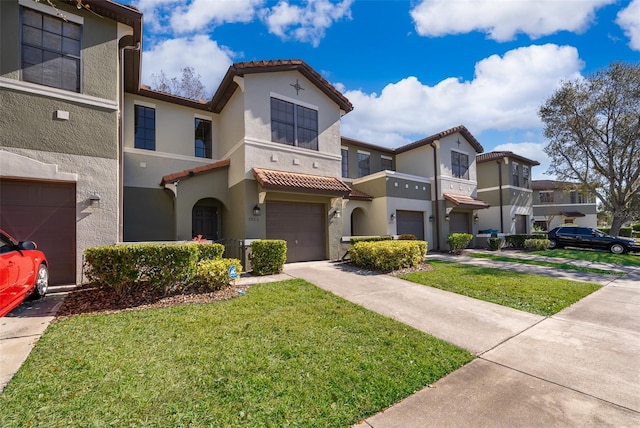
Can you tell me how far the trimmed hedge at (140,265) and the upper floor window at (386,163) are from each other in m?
16.1

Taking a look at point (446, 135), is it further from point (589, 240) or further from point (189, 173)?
point (189, 173)

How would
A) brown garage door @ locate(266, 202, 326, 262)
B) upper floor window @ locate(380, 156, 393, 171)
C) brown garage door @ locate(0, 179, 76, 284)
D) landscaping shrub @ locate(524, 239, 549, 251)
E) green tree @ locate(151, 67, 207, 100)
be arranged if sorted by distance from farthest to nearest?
green tree @ locate(151, 67, 207, 100), upper floor window @ locate(380, 156, 393, 171), landscaping shrub @ locate(524, 239, 549, 251), brown garage door @ locate(266, 202, 326, 262), brown garage door @ locate(0, 179, 76, 284)

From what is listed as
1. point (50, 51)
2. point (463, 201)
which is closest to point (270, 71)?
point (50, 51)

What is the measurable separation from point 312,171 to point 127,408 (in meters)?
10.5

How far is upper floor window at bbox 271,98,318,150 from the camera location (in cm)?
1181

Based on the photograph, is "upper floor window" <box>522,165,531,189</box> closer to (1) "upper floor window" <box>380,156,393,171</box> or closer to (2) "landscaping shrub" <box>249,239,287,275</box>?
(1) "upper floor window" <box>380,156,393,171</box>

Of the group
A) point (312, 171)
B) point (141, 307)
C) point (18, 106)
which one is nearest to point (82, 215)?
point (18, 106)

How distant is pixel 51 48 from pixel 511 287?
14379 millimetres

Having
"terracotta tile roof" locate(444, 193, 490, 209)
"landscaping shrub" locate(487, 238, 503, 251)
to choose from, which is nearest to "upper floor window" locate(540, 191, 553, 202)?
"landscaping shrub" locate(487, 238, 503, 251)

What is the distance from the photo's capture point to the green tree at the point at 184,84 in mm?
21625

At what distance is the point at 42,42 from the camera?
24.7ft

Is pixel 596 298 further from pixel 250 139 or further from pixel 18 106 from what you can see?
pixel 18 106

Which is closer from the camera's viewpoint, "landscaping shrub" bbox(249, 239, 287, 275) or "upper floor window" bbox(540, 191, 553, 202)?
"landscaping shrub" bbox(249, 239, 287, 275)

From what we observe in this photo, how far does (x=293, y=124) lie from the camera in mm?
12227
